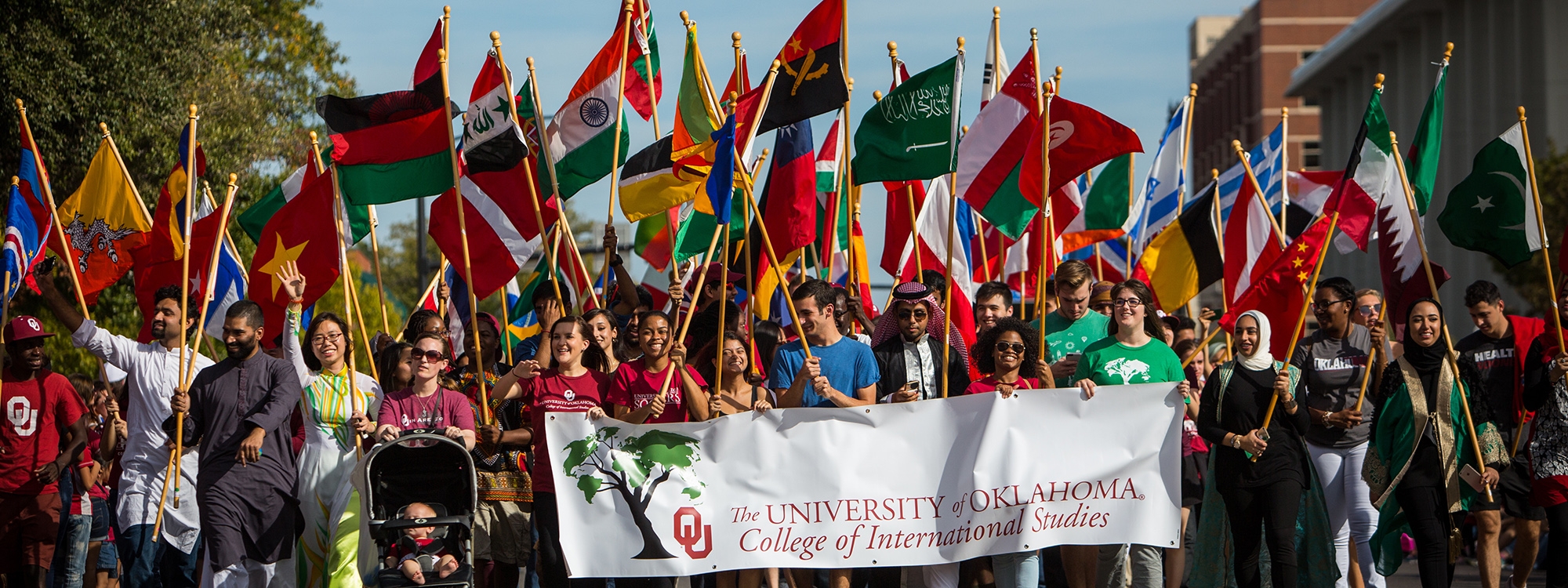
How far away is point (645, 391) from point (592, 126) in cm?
287

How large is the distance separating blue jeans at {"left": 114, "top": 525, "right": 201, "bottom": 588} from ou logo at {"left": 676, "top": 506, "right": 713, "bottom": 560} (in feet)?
9.51

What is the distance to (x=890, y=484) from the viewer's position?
7.62m

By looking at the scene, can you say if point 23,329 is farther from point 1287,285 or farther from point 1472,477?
point 1472,477

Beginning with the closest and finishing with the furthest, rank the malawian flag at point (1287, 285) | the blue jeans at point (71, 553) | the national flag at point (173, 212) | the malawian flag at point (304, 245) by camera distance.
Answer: the malawian flag at point (1287, 285)
the malawian flag at point (304, 245)
the blue jeans at point (71, 553)
the national flag at point (173, 212)

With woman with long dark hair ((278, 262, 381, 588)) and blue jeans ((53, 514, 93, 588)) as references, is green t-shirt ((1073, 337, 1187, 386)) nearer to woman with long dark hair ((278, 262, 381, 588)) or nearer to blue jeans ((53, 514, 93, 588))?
→ woman with long dark hair ((278, 262, 381, 588))

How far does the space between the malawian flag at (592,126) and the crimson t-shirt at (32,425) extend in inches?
125

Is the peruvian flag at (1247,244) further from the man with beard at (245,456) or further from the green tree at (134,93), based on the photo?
the green tree at (134,93)

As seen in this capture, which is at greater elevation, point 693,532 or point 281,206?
point 281,206

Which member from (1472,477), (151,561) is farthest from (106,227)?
(1472,477)

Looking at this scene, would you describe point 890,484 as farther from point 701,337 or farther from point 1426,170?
point 1426,170

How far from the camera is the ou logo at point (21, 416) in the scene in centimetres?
912

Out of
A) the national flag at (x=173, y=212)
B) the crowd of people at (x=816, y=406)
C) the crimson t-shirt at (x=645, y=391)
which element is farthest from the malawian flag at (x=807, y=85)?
the national flag at (x=173, y=212)

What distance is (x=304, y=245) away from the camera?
9.33 meters

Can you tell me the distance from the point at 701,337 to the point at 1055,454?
110 inches
